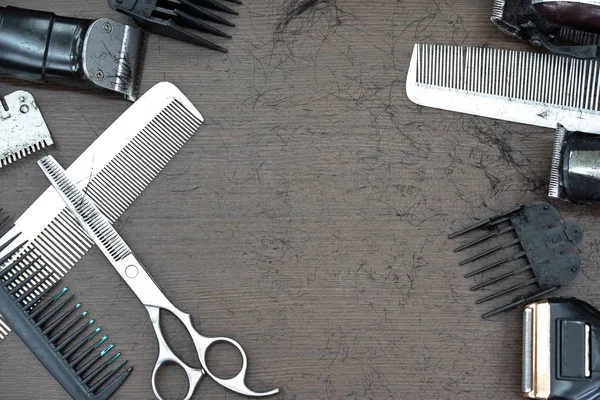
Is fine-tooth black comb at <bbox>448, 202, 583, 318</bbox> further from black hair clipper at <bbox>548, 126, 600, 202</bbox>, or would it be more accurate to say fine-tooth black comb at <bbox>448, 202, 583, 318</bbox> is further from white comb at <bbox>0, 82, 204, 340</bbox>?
white comb at <bbox>0, 82, 204, 340</bbox>

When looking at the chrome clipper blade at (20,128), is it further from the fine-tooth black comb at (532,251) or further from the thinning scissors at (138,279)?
the fine-tooth black comb at (532,251)

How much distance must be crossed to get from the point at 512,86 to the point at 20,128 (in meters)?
0.94

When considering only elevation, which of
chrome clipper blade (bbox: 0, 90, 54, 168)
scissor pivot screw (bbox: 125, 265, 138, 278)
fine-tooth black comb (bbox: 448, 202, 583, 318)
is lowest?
scissor pivot screw (bbox: 125, 265, 138, 278)

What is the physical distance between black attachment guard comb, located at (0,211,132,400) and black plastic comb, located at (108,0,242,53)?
481 mm

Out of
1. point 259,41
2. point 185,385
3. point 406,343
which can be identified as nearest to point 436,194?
point 406,343

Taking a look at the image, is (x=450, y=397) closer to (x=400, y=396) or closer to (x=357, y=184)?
(x=400, y=396)

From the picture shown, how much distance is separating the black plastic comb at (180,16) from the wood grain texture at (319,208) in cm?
3

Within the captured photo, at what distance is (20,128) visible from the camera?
1.30 metres

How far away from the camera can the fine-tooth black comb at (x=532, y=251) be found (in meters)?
1.24

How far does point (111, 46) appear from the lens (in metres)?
1.29

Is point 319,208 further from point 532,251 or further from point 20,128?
point 20,128

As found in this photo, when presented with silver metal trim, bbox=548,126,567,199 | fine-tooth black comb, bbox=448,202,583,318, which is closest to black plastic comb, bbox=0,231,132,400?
fine-tooth black comb, bbox=448,202,583,318

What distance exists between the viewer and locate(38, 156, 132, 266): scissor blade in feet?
4.13

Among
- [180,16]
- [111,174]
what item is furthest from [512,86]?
[111,174]
